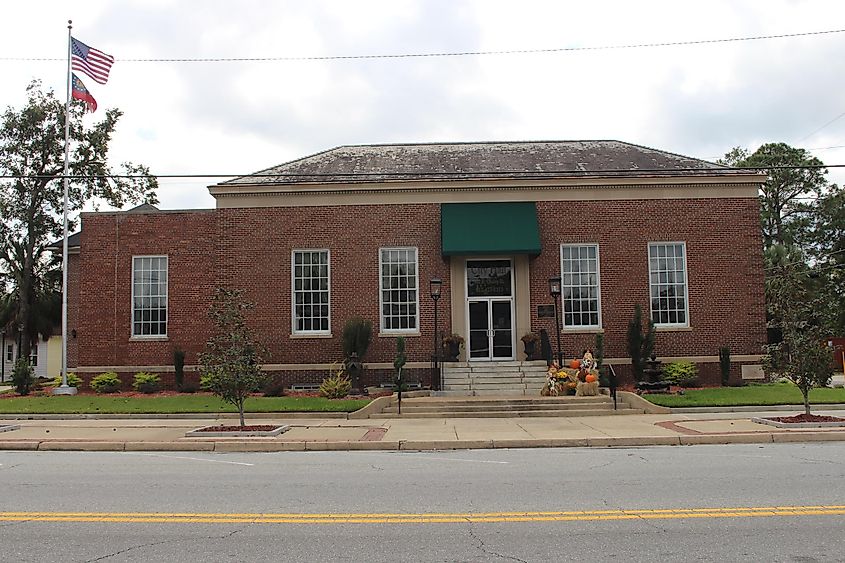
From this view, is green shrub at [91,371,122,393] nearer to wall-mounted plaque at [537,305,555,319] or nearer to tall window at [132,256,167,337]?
tall window at [132,256,167,337]

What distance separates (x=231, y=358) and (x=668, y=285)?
1495 cm

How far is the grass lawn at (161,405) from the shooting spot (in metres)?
19.3

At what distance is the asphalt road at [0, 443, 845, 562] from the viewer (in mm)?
6008

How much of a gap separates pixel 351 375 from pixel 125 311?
8.31 meters

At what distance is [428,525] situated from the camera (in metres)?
6.86

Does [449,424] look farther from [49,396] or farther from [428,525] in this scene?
[49,396]

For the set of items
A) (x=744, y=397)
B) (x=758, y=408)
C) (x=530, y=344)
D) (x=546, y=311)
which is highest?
(x=546, y=311)

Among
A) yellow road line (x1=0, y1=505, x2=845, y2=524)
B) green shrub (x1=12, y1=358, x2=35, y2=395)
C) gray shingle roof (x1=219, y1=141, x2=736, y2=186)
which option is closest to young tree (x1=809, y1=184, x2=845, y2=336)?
gray shingle roof (x1=219, y1=141, x2=736, y2=186)

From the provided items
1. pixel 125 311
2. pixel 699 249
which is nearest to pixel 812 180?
pixel 699 249

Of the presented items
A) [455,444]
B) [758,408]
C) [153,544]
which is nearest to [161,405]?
[455,444]

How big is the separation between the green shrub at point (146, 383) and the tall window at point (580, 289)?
1339 cm

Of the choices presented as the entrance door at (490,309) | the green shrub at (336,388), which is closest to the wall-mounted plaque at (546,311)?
the entrance door at (490,309)

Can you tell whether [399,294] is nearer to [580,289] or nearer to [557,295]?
[557,295]

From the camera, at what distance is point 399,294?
2453cm
